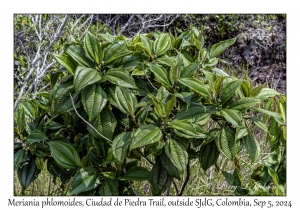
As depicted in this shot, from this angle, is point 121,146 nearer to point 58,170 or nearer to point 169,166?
point 169,166

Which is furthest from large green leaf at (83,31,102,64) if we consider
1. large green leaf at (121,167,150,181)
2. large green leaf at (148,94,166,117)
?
large green leaf at (121,167,150,181)

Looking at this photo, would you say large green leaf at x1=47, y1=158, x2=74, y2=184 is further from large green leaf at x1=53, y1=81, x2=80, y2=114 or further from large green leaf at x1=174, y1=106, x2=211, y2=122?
large green leaf at x1=174, y1=106, x2=211, y2=122

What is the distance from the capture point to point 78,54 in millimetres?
2002

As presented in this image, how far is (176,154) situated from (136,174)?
0.32 meters

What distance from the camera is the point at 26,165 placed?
2.23 metres

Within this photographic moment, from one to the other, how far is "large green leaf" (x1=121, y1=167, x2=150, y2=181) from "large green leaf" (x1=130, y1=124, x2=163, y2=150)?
33 centimetres

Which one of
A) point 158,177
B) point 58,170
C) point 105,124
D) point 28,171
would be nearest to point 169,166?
point 158,177

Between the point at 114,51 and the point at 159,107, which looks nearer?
the point at 159,107

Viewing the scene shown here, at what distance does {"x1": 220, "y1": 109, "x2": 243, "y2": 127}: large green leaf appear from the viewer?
1.81 meters

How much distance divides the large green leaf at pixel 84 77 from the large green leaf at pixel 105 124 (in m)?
0.20
